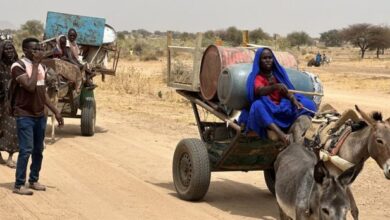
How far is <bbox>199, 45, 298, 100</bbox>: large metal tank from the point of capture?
8.34 metres

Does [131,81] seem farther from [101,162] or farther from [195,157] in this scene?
[195,157]

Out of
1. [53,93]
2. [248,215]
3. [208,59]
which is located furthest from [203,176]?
[53,93]

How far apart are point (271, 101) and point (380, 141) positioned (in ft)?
4.84

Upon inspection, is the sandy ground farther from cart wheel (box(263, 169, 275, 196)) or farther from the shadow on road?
cart wheel (box(263, 169, 275, 196))

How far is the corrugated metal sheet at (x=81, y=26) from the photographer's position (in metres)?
15.9

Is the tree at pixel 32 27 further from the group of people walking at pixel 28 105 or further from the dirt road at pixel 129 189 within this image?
the group of people walking at pixel 28 105

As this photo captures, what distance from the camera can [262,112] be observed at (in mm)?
7066

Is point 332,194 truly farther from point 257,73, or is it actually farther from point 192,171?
point 192,171

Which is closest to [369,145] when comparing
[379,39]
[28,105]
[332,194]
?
Result: [332,194]

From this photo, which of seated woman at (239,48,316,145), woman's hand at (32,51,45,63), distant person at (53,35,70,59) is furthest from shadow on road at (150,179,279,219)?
distant person at (53,35,70,59)

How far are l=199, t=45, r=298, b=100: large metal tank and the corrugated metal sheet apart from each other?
7679mm

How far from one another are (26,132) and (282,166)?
145 inches

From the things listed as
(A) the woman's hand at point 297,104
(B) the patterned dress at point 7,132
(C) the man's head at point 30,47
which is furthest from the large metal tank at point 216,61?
(B) the patterned dress at point 7,132

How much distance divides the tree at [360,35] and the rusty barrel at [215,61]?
57.0 metres
